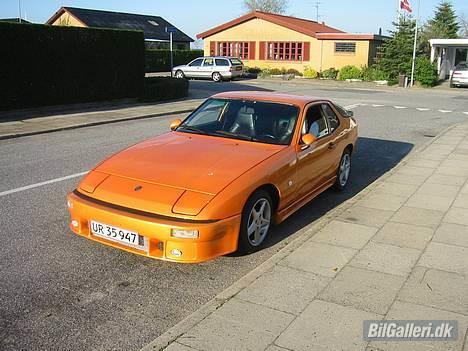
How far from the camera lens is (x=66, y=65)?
620 inches

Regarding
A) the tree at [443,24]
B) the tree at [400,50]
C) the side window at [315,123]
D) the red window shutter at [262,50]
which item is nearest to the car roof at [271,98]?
the side window at [315,123]

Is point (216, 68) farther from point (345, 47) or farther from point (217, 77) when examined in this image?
point (345, 47)

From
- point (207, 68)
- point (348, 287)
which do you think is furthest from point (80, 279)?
point (207, 68)

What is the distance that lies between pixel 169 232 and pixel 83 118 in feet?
36.7

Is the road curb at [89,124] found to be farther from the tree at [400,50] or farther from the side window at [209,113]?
the tree at [400,50]

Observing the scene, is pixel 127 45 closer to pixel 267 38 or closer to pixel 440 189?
pixel 440 189

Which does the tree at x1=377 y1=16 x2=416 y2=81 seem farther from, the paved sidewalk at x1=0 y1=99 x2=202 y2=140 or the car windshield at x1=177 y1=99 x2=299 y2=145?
the car windshield at x1=177 y1=99 x2=299 y2=145

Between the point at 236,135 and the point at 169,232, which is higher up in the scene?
the point at 236,135

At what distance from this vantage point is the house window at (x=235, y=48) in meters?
41.5

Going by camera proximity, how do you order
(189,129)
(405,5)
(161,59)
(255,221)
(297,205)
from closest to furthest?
(255,221) → (297,205) → (189,129) → (405,5) → (161,59)

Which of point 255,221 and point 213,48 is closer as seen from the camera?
point 255,221

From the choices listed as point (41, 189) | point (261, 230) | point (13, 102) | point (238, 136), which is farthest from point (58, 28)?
point (261, 230)

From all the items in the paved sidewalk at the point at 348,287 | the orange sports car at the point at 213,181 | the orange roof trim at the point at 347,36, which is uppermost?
the orange roof trim at the point at 347,36

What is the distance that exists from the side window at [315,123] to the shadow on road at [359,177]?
966 millimetres
